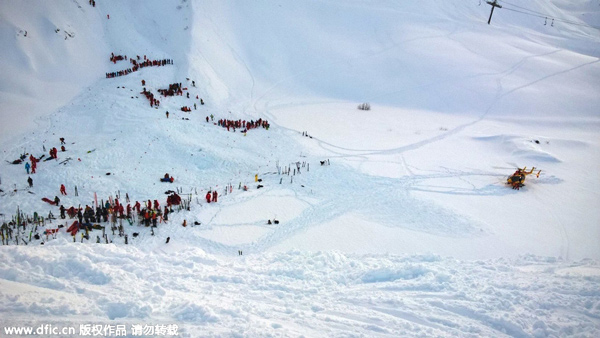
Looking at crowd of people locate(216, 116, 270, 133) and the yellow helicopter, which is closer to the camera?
the yellow helicopter

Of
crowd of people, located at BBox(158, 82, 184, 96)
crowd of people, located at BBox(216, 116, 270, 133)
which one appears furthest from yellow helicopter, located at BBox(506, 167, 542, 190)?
crowd of people, located at BBox(158, 82, 184, 96)

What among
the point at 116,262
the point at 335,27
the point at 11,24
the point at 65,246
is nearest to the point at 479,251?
the point at 116,262

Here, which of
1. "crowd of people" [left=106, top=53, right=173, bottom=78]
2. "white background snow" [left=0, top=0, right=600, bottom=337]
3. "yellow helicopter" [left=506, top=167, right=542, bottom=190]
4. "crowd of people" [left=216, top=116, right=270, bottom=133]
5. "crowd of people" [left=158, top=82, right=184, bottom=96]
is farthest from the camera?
"crowd of people" [left=106, top=53, right=173, bottom=78]

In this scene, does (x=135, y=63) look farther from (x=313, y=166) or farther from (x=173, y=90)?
(x=313, y=166)

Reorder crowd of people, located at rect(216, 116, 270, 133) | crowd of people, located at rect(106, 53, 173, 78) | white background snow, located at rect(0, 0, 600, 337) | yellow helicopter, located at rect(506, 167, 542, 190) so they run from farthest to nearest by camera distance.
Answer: crowd of people, located at rect(106, 53, 173, 78) → crowd of people, located at rect(216, 116, 270, 133) → yellow helicopter, located at rect(506, 167, 542, 190) → white background snow, located at rect(0, 0, 600, 337)

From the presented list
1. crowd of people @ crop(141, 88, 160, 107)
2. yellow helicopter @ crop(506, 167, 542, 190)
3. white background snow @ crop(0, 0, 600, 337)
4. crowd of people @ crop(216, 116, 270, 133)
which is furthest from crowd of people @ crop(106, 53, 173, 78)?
yellow helicopter @ crop(506, 167, 542, 190)

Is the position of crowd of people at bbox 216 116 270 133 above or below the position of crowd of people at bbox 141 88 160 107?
below

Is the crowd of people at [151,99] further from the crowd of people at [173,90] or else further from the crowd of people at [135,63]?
the crowd of people at [135,63]

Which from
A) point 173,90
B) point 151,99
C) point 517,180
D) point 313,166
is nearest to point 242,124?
point 151,99

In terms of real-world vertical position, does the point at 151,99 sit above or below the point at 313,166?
above

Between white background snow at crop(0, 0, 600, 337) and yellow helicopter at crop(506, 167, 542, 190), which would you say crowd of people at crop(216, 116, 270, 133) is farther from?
yellow helicopter at crop(506, 167, 542, 190)
